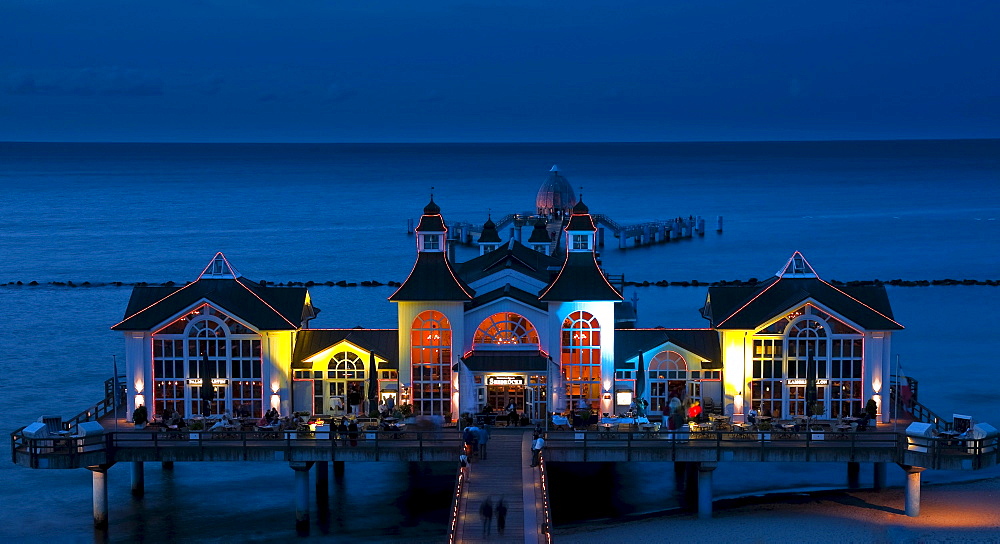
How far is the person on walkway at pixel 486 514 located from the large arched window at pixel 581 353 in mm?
9356

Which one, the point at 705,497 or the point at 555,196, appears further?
the point at 555,196

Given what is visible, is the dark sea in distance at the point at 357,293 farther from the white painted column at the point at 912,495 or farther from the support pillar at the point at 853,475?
the white painted column at the point at 912,495

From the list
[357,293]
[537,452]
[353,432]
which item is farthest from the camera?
[357,293]

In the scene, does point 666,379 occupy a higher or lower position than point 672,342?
lower

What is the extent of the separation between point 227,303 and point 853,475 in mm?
21618

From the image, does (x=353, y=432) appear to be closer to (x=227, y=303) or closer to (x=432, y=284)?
(x=432, y=284)

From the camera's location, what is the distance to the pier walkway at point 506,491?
33719mm

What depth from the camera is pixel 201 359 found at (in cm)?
4391

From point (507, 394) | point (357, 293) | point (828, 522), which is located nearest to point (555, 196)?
point (357, 293)

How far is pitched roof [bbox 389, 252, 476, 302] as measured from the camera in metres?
44.2

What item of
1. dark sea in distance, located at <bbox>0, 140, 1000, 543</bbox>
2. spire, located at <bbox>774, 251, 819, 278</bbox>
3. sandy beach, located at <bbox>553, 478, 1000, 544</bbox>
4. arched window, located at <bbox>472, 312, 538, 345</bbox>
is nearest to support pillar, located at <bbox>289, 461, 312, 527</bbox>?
dark sea in distance, located at <bbox>0, 140, 1000, 543</bbox>

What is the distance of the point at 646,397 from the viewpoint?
44.7 meters

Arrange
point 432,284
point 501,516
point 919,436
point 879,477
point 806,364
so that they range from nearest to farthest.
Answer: point 501,516 → point 919,436 → point 806,364 → point 432,284 → point 879,477

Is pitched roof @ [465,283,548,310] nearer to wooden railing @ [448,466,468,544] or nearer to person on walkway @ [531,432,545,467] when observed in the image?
person on walkway @ [531,432,545,467]
